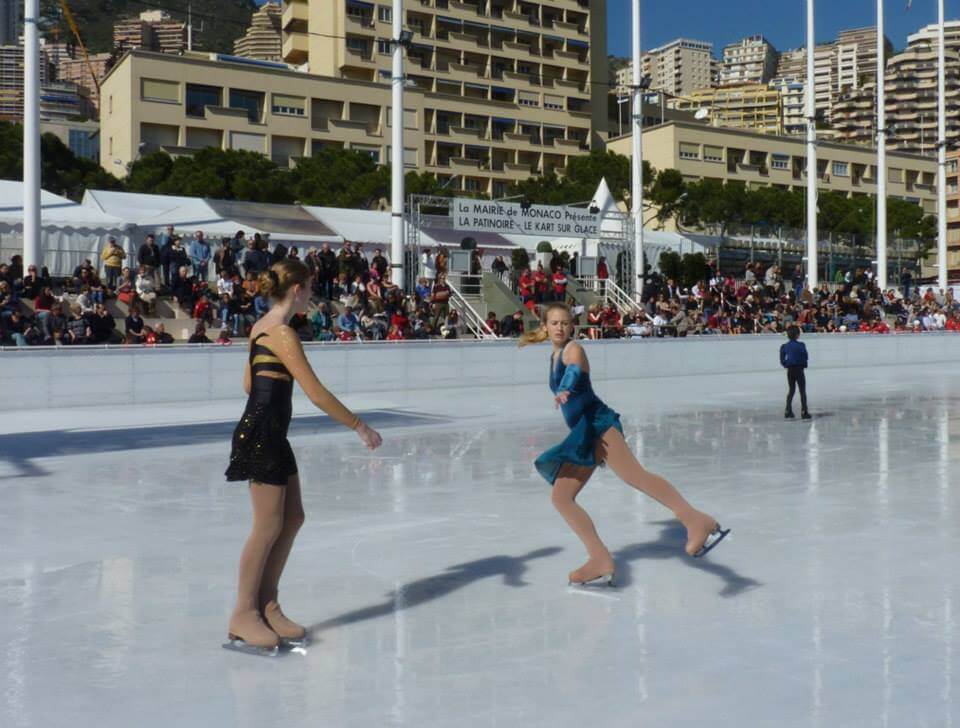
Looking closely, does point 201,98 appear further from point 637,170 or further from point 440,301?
point 440,301

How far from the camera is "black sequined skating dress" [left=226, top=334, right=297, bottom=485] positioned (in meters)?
4.56

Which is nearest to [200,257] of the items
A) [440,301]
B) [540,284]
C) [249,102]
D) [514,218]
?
[440,301]

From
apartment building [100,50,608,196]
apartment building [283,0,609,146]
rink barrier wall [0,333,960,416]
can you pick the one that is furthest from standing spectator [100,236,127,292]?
apartment building [283,0,609,146]

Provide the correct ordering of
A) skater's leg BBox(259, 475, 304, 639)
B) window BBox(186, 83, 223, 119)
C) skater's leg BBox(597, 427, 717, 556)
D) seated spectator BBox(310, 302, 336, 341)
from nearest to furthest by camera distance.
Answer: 1. skater's leg BBox(259, 475, 304, 639)
2. skater's leg BBox(597, 427, 717, 556)
3. seated spectator BBox(310, 302, 336, 341)
4. window BBox(186, 83, 223, 119)

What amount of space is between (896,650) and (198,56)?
7730cm

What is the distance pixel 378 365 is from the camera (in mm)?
20469

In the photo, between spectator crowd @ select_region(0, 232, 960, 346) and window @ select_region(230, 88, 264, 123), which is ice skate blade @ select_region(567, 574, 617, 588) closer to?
spectator crowd @ select_region(0, 232, 960, 346)

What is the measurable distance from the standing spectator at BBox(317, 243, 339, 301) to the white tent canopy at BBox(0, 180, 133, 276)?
416 cm

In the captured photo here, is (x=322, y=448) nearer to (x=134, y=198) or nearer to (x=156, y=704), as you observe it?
(x=156, y=704)

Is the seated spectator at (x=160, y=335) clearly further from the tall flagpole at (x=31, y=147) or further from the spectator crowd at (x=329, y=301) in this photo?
the tall flagpole at (x=31, y=147)

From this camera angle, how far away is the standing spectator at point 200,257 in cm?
2277

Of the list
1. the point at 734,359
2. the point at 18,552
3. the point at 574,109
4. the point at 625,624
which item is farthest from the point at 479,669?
the point at 574,109

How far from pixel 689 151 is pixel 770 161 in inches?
375

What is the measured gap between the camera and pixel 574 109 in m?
95.6
